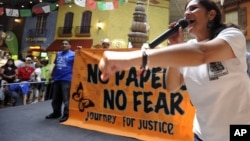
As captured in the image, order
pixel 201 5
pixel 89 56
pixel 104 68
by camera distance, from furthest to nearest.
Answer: pixel 89 56 → pixel 201 5 → pixel 104 68

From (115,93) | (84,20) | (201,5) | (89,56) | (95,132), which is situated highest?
(84,20)

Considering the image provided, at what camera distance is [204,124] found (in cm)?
118

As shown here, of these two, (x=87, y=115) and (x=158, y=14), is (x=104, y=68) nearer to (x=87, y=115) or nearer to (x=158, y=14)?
(x=87, y=115)

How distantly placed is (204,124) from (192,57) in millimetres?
488

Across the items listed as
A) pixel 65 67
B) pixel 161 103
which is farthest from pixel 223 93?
pixel 65 67

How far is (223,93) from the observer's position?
3.52 ft

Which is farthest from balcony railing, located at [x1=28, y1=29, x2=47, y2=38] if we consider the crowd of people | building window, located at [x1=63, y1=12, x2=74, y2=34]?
the crowd of people

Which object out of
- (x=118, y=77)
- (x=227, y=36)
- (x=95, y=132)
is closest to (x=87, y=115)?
(x=95, y=132)

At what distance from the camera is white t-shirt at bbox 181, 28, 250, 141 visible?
3.39ft

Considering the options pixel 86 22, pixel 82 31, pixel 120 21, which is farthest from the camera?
pixel 86 22

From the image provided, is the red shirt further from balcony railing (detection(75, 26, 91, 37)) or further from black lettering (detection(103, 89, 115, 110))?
balcony railing (detection(75, 26, 91, 37))

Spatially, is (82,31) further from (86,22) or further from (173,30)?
(173,30)

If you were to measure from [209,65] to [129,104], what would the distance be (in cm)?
311

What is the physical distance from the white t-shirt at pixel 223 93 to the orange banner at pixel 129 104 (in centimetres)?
224
